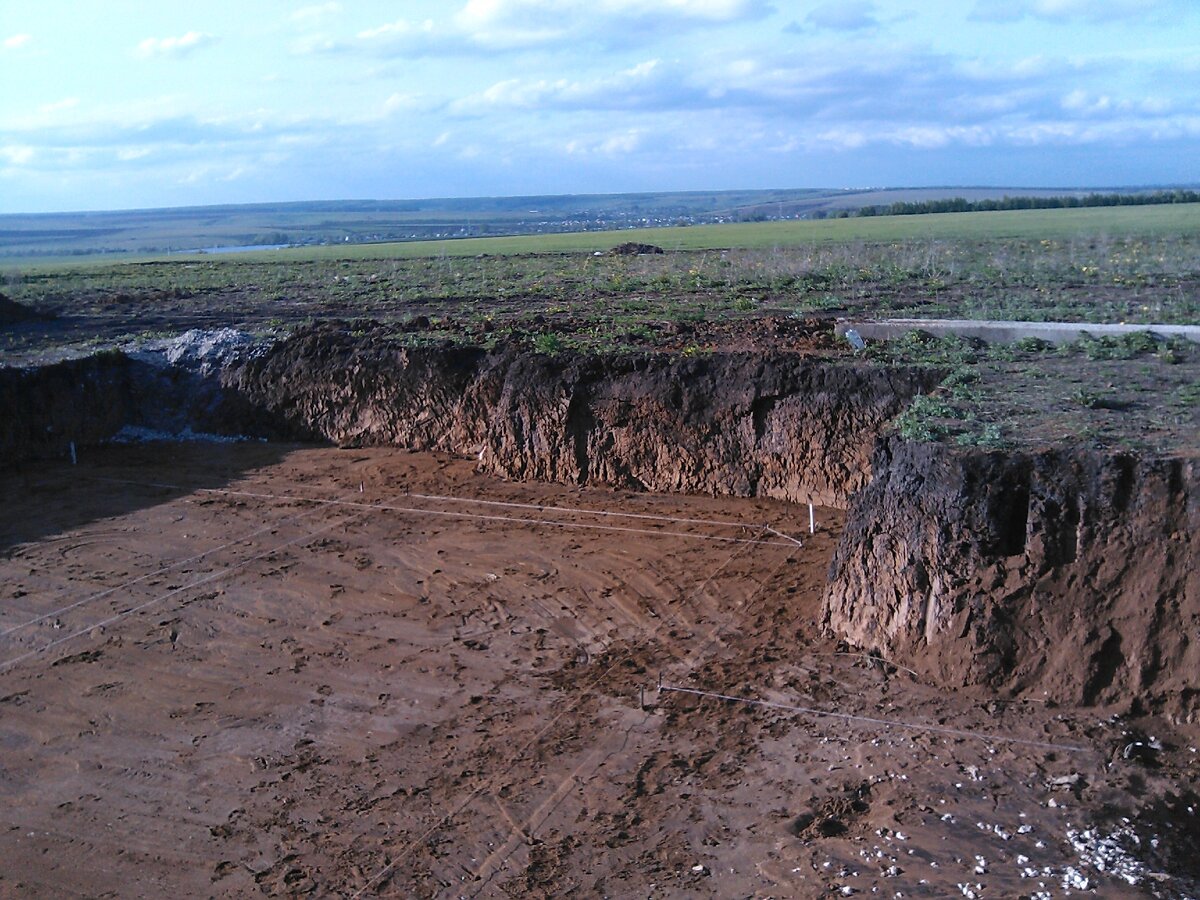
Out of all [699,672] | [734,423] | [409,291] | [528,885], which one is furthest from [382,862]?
[409,291]

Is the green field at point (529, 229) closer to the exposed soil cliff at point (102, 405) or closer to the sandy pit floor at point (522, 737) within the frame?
the exposed soil cliff at point (102, 405)

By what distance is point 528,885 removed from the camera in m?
6.86

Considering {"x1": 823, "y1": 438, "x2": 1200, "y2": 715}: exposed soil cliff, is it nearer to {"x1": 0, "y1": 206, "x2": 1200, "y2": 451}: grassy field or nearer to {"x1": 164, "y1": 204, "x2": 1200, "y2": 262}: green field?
{"x1": 0, "y1": 206, "x2": 1200, "y2": 451}: grassy field

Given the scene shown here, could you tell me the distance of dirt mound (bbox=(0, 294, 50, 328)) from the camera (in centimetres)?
2438

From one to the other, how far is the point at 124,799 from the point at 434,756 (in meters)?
→ 2.27

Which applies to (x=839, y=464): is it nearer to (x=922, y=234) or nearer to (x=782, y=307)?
(x=782, y=307)

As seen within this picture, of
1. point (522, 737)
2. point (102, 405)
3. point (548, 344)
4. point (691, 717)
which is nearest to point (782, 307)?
point (548, 344)

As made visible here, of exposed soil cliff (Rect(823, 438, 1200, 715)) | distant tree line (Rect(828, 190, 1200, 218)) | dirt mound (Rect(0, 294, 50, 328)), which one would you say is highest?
distant tree line (Rect(828, 190, 1200, 218))

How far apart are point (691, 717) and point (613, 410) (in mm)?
7197

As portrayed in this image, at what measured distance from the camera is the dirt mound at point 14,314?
24.4 meters

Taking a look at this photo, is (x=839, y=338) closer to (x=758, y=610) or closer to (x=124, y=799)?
(x=758, y=610)

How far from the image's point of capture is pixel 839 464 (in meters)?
13.9

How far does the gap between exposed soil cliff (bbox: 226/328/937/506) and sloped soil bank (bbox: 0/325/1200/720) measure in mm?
29

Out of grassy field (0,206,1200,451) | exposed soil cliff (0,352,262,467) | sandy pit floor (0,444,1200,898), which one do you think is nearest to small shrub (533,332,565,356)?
grassy field (0,206,1200,451)
